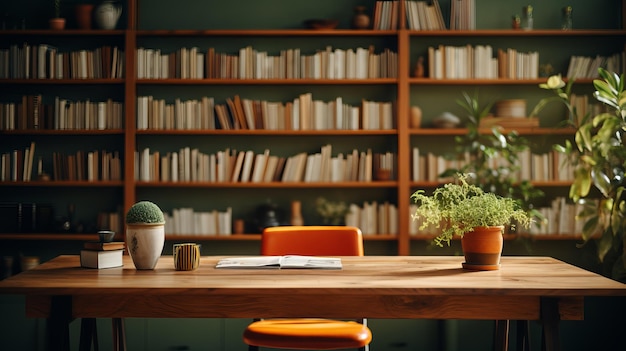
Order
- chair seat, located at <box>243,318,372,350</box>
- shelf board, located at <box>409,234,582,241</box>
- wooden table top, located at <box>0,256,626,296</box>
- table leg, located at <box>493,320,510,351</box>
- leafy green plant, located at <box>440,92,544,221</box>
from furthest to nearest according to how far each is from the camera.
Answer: shelf board, located at <box>409,234,582,241</box> < leafy green plant, located at <box>440,92,544,221</box> < table leg, located at <box>493,320,510,351</box> < chair seat, located at <box>243,318,372,350</box> < wooden table top, located at <box>0,256,626,296</box>

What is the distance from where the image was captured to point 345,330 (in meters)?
2.77

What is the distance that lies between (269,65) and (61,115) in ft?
4.76

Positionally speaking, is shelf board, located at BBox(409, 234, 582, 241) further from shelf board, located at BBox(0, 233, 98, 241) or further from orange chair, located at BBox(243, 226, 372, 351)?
shelf board, located at BBox(0, 233, 98, 241)

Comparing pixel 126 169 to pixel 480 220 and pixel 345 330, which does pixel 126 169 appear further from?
pixel 480 220

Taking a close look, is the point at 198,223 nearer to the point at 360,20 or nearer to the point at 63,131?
the point at 63,131

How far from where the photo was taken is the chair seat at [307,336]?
266 centimetres

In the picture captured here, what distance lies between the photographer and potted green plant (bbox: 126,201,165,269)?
98.1 inches

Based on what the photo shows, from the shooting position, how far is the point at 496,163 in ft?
16.3

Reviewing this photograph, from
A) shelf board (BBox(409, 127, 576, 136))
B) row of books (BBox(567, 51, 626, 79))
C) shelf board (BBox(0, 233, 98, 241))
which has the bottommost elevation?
shelf board (BBox(0, 233, 98, 241))

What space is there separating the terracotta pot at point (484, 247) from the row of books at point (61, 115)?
3168mm

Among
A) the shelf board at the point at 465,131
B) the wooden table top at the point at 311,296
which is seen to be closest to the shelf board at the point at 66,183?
the shelf board at the point at 465,131

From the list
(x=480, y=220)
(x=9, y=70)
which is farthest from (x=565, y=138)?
(x=9, y=70)

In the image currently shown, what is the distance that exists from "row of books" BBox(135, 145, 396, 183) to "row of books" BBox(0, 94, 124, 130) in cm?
33

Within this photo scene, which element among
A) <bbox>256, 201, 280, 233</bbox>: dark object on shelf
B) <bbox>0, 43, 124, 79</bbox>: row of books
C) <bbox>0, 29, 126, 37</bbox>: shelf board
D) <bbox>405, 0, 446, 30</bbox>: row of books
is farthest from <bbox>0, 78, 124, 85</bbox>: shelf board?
<bbox>405, 0, 446, 30</bbox>: row of books
